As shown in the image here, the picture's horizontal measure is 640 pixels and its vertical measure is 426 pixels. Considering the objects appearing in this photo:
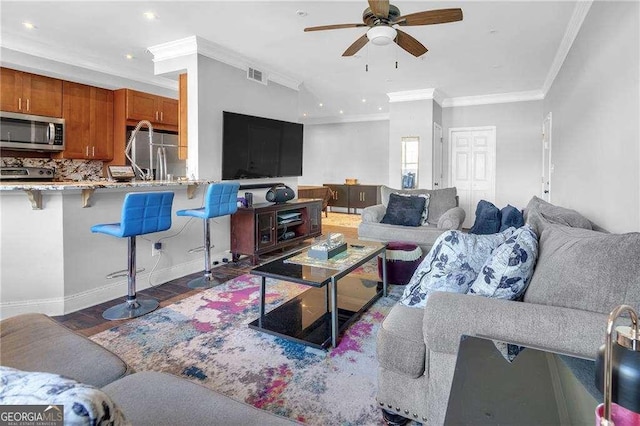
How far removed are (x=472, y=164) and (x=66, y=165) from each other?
7.09 metres

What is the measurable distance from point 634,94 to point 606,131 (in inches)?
20.1

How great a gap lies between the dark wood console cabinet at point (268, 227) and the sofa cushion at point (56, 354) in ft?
9.83

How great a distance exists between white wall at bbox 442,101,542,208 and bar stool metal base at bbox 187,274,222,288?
5745mm

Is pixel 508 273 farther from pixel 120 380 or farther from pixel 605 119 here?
pixel 605 119

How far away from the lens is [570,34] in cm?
372

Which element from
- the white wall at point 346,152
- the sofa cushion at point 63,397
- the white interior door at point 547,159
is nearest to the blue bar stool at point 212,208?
the sofa cushion at point 63,397

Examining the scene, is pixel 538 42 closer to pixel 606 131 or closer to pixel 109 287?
pixel 606 131

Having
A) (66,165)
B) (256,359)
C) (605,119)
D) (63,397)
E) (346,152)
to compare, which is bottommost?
(256,359)

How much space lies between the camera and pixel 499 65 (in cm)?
501

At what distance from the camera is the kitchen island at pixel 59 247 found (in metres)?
2.82

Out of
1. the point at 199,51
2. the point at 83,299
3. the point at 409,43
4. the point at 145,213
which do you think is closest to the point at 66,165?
the point at 199,51

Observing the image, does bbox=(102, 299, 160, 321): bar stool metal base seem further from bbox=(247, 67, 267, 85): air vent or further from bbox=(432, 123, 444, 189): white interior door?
bbox=(432, 123, 444, 189): white interior door

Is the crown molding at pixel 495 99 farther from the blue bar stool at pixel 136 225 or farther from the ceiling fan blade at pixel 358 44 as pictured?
the blue bar stool at pixel 136 225

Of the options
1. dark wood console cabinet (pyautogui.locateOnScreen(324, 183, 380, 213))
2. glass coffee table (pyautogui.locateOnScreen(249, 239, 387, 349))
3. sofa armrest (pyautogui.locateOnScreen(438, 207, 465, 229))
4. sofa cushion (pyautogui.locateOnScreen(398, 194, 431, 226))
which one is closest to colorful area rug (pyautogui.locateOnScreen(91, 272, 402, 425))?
glass coffee table (pyautogui.locateOnScreen(249, 239, 387, 349))
